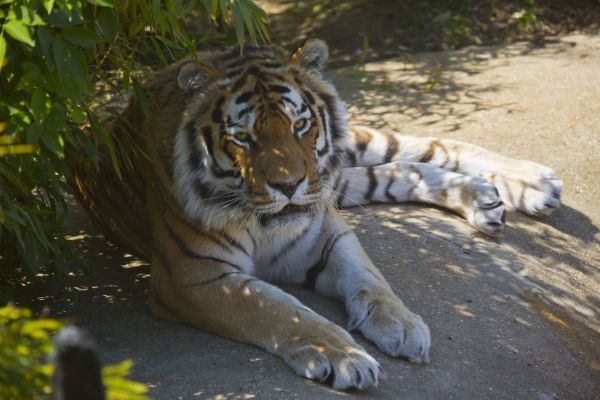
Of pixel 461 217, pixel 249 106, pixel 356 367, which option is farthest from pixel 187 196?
pixel 461 217

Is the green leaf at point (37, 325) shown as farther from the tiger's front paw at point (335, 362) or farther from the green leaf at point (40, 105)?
the tiger's front paw at point (335, 362)

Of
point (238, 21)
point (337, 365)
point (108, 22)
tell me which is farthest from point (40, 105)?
point (337, 365)

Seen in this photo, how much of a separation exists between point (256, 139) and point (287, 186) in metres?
0.22

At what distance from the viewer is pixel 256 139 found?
8.25 feet

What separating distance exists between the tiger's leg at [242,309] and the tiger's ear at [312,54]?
784 mm

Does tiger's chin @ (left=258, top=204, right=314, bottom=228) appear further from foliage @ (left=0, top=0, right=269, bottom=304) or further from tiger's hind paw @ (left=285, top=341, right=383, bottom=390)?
foliage @ (left=0, top=0, right=269, bottom=304)

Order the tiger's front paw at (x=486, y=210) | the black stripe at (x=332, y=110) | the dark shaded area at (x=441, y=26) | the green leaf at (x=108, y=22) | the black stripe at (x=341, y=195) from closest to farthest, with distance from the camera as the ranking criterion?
the green leaf at (x=108, y=22) → the black stripe at (x=332, y=110) → the tiger's front paw at (x=486, y=210) → the black stripe at (x=341, y=195) → the dark shaded area at (x=441, y=26)

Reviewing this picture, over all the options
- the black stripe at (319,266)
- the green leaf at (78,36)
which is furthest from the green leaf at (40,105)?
the black stripe at (319,266)

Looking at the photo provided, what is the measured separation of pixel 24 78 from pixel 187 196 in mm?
1054

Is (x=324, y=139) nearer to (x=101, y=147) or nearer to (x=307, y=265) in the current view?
(x=307, y=265)

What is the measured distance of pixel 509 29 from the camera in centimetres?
559

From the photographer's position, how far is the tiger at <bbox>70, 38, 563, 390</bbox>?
2400mm

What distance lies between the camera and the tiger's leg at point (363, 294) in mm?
2402

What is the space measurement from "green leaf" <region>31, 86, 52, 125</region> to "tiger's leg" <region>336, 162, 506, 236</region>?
1.87 metres
